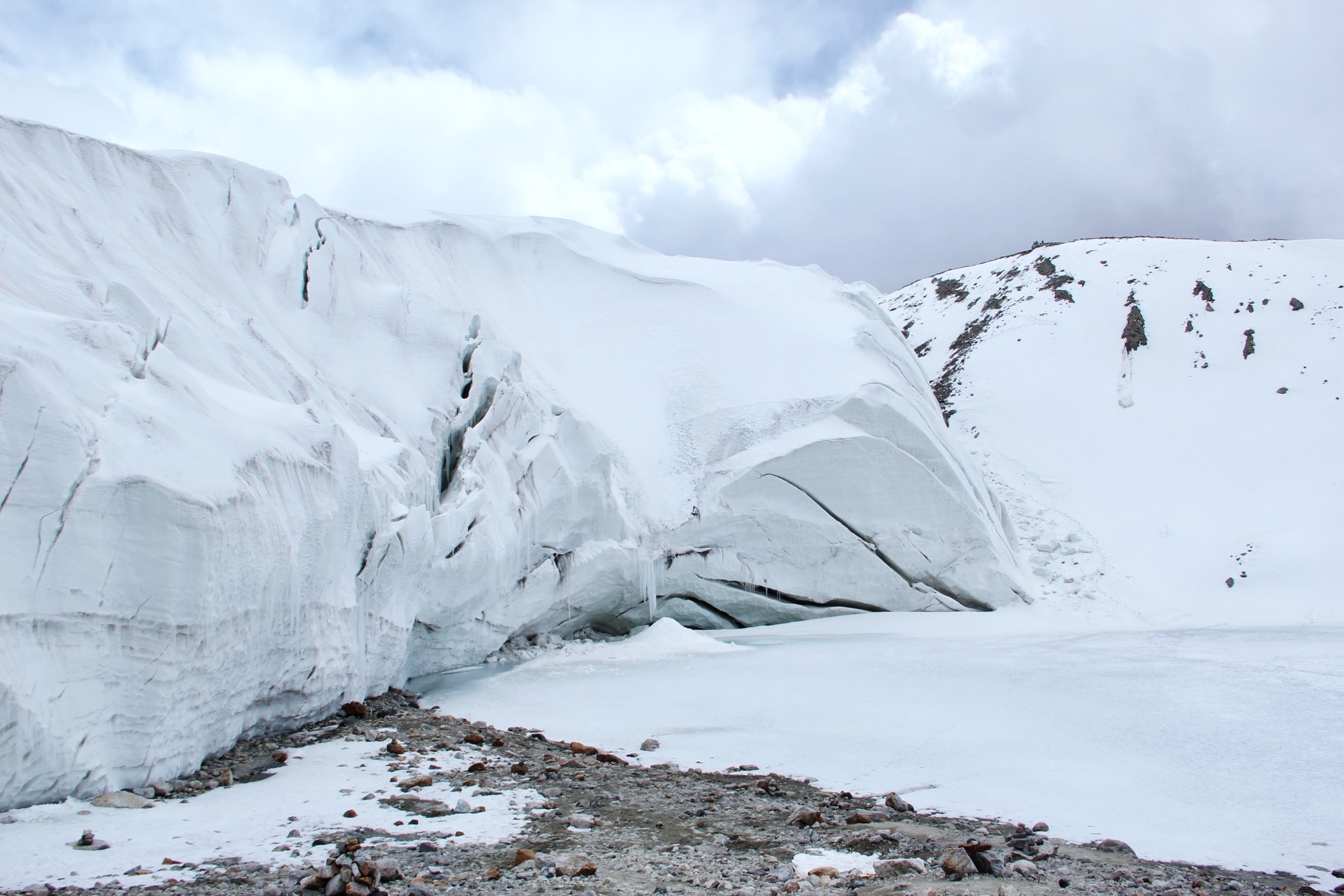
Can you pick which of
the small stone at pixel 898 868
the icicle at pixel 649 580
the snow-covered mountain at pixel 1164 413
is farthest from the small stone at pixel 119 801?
the snow-covered mountain at pixel 1164 413

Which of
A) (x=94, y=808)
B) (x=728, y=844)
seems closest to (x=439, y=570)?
(x=94, y=808)

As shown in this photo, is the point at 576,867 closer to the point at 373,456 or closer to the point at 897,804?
the point at 897,804

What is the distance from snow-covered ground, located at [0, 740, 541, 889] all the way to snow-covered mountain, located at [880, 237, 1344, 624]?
1183 centimetres

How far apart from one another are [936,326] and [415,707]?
2743cm

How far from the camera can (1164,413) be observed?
22.1 meters

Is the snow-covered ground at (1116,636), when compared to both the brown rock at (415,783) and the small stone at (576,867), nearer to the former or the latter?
the brown rock at (415,783)

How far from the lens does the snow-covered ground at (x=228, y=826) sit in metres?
3.52

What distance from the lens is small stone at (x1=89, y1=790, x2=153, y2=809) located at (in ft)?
14.1

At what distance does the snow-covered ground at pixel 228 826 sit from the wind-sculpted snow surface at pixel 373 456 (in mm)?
375

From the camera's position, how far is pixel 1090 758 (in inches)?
217

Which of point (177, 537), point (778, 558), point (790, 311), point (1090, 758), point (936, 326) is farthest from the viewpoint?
point (936, 326)

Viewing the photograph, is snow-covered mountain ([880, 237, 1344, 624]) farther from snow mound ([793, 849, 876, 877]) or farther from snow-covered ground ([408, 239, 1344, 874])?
snow mound ([793, 849, 876, 877])

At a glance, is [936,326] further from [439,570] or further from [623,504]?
[439,570]

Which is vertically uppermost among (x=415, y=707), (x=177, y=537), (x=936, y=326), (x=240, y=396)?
(x=936, y=326)
